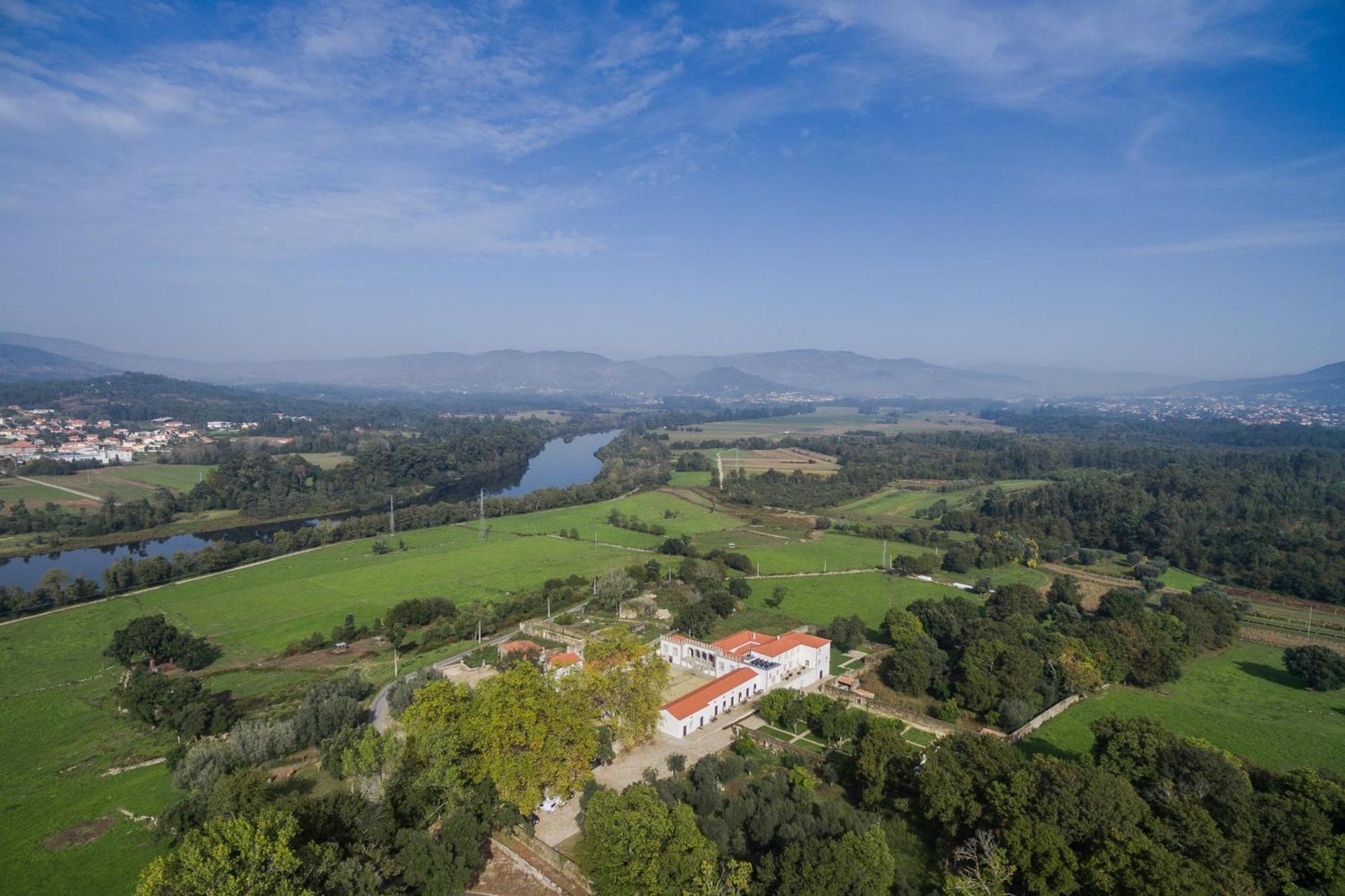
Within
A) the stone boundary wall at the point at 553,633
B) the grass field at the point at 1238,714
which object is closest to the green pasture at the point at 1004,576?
the grass field at the point at 1238,714

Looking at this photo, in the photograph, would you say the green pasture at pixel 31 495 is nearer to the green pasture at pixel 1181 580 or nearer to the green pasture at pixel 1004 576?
the green pasture at pixel 1004 576

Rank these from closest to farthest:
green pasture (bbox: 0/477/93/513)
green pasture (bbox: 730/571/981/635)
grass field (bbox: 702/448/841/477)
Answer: green pasture (bbox: 730/571/981/635), green pasture (bbox: 0/477/93/513), grass field (bbox: 702/448/841/477)

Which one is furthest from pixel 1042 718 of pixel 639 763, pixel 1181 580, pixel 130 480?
pixel 130 480

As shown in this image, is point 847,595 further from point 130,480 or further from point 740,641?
point 130,480

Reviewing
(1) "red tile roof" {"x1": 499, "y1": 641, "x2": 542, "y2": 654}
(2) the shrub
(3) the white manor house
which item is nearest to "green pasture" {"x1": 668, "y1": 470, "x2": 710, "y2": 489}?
(3) the white manor house

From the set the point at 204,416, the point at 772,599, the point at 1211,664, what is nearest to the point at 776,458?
the point at 772,599

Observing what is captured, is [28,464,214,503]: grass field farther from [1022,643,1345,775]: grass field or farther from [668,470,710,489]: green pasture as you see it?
[1022,643,1345,775]: grass field
